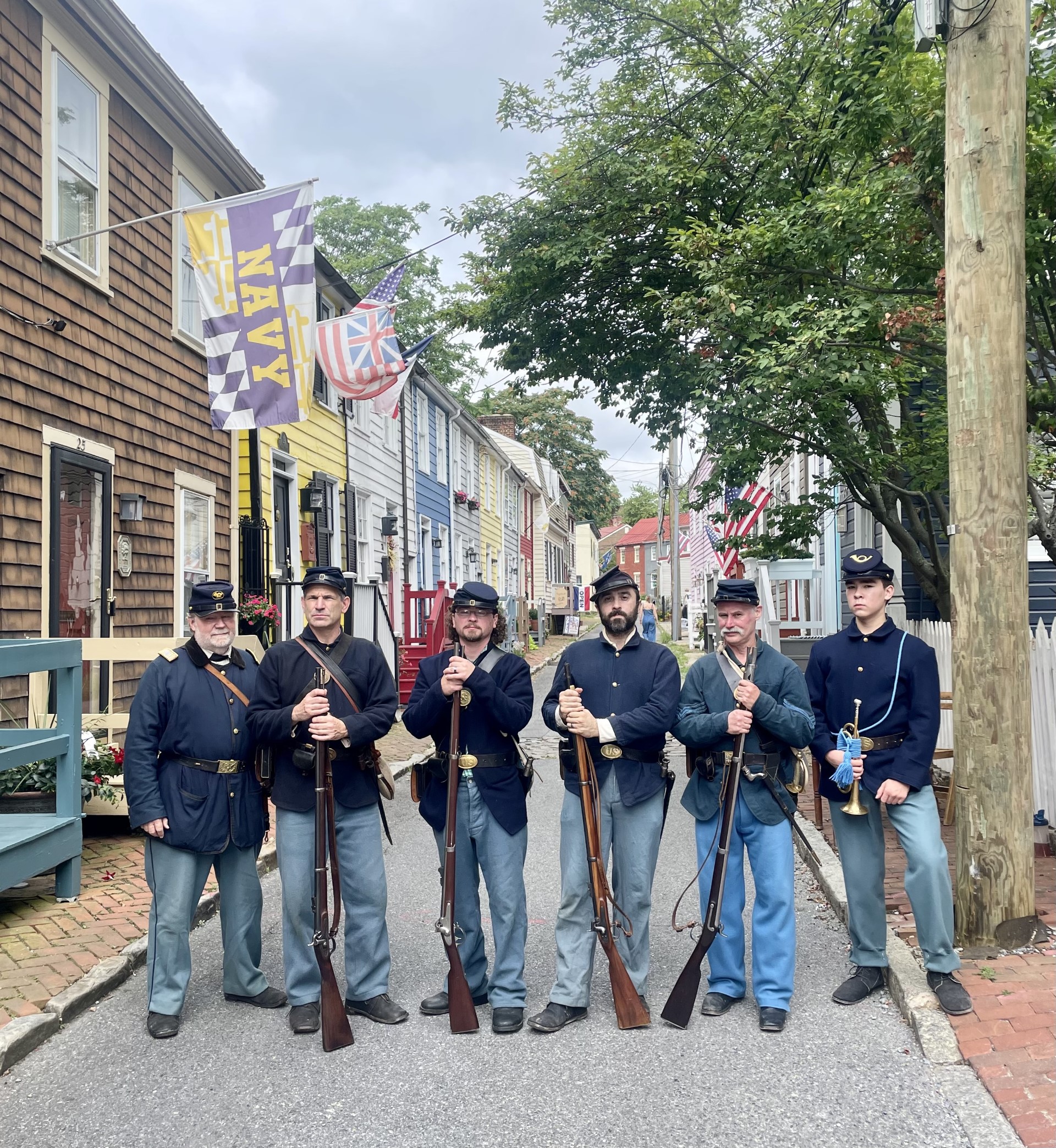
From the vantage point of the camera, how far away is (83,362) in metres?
8.99

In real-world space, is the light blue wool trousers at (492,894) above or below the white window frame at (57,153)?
below

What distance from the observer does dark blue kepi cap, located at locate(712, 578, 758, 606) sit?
15.5ft

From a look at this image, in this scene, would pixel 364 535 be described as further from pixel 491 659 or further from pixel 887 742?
pixel 887 742

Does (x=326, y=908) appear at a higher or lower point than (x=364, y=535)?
lower

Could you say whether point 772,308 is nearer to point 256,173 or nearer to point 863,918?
point 863,918

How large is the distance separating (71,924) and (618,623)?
3.41m

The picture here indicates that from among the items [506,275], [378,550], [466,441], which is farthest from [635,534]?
[506,275]

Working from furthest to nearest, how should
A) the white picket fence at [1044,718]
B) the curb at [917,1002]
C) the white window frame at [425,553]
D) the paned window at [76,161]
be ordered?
the white window frame at [425,553] < the paned window at [76,161] < the white picket fence at [1044,718] < the curb at [917,1002]

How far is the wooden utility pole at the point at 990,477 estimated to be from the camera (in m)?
4.95

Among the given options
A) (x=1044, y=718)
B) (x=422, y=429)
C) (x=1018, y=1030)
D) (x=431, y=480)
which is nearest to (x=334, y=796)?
(x=1018, y=1030)

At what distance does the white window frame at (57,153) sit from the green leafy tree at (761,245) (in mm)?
4401

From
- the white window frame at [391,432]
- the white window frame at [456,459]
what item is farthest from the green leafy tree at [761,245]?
the white window frame at [456,459]

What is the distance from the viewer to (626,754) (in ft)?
15.2

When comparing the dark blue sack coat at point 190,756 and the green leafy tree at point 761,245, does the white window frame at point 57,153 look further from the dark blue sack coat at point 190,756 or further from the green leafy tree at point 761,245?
the dark blue sack coat at point 190,756
